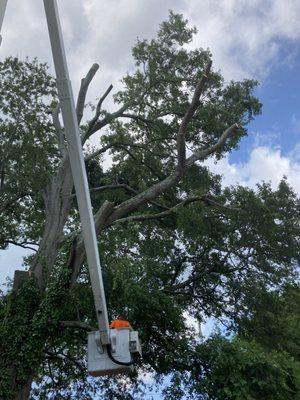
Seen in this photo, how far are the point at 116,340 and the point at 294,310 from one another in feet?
50.6

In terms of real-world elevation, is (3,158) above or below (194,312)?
above

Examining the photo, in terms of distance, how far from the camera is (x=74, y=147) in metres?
5.89

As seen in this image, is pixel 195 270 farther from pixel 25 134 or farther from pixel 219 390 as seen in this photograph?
pixel 25 134

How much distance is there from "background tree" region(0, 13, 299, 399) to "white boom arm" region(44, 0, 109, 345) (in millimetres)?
6782

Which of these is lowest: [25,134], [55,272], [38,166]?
[55,272]

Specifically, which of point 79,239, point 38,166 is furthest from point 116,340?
point 38,166

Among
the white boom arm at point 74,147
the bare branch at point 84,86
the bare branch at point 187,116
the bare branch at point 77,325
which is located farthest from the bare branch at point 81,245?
the white boom arm at point 74,147

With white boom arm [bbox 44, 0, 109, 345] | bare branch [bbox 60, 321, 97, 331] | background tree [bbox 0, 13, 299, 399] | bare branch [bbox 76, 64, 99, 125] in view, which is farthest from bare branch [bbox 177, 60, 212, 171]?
white boom arm [bbox 44, 0, 109, 345]

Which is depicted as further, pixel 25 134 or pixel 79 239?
pixel 25 134

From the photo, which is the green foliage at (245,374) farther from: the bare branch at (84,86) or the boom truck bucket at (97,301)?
the bare branch at (84,86)

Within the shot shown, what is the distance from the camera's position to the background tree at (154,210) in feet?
46.9

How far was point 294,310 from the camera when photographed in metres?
20.2

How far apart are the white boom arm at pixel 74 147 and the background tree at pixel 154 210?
6782 mm

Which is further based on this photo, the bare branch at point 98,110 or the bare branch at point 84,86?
the bare branch at point 98,110
